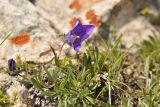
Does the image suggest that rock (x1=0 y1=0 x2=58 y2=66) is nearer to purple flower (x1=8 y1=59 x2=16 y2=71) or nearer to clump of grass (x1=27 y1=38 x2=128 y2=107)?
purple flower (x1=8 y1=59 x2=16 y2=71)

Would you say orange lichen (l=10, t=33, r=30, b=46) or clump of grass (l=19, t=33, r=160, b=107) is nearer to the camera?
clump of grass (l=19, t=33, r=160, b=107)

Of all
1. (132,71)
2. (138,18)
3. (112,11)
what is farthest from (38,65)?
(138,18)

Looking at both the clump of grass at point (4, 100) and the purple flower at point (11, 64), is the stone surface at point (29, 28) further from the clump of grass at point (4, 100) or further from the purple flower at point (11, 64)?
the clump of grass at point (4, 100)

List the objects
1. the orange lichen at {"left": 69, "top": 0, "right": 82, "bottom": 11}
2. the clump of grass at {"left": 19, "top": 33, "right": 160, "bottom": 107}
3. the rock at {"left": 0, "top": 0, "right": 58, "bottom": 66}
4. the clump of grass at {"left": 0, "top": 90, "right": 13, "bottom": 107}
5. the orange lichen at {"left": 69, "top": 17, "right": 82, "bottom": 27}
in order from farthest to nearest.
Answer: the orange lichen at {"left": 69, "top": 0, "right": 82, "bottom": 11} → the orange lichen at {"left": 69, "top": 17, "right": 82, "bottom": 27} → the rock at {"left": 0, "top": 0, "right": 58, "bottom": 66} → the clump of grass at {"left": 19, "top": 33, "right": 160, "bottom": 107} → the clump of grass at {"left": 0, "top": 90, "right": 13, "bottom": 107}

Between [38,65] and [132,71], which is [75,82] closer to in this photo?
[38,65]

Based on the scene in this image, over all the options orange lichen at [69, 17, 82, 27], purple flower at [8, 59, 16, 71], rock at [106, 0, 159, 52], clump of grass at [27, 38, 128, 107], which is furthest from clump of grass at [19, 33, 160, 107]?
rock at [106, 0, 159, 52]

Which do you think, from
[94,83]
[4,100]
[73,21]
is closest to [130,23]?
[73,21]

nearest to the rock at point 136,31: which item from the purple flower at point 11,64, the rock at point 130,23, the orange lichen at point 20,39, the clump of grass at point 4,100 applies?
the rock at point 130,23

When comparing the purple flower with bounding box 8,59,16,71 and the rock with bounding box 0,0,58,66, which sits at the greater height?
the rock with bounding box 0,0,58,66

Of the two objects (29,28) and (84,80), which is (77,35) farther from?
(29,28)
